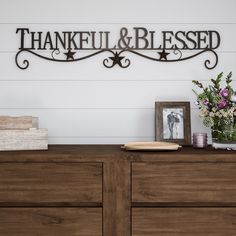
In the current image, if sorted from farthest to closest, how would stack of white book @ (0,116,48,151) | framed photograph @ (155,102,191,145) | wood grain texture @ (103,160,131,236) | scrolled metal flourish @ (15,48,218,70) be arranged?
scrolled metal flourish @ (15,48,218,70) → framed photograph @ (155,102,191,145) → stack of white book @ (0,116,48,151) → wood grain texture @ (103,160,131,236)

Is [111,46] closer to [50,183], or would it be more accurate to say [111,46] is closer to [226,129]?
[226,129]

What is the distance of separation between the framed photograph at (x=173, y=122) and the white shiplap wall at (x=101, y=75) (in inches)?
4.5

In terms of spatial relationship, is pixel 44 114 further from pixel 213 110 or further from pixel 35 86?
pixel 213 110

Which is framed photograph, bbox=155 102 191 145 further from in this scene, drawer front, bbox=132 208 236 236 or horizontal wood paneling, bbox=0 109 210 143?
drawer front, bbox=132 208 236 236

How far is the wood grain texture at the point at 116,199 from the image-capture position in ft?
5.30

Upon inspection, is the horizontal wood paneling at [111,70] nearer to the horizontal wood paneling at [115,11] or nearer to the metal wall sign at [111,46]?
the metal wall sign at [111,46]

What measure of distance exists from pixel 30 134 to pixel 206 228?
0.98 metres

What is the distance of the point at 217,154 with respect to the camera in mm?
1612

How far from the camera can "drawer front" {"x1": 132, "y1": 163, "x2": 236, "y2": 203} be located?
1620mm

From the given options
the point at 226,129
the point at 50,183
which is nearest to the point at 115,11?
the point at 226,129

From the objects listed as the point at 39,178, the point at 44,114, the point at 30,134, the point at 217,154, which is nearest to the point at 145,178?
the point at 217,154

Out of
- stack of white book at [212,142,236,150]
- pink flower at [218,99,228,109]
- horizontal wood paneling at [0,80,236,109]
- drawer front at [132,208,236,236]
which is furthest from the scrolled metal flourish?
drawer front at [132,208,236,236]

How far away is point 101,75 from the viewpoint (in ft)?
7.11

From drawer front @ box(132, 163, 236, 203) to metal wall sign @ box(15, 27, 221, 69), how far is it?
789mm
